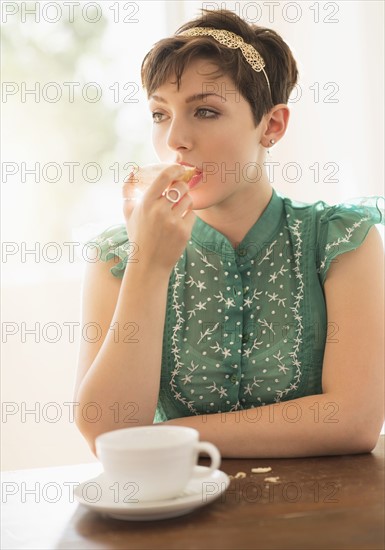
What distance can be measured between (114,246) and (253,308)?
11.6 inches

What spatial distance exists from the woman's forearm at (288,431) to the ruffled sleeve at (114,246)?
0.36 meters

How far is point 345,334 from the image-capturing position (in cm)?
132

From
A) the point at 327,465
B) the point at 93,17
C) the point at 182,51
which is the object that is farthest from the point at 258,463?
the point at 93,17

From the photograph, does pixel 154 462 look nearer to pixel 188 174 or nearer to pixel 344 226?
pixel 188 174

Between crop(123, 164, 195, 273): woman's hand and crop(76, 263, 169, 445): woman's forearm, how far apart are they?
0.03 m

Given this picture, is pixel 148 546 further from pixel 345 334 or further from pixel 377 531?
pixel 345 334

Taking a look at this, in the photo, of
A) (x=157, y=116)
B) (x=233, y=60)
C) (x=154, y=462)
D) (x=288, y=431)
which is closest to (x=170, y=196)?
(x=157, y=116)

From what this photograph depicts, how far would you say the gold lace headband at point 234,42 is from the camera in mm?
1461

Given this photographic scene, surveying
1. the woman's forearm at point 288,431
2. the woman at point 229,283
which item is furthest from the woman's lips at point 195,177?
the woman's forearm at point 288,431

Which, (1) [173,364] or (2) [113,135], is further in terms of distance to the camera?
(2) [113,135]

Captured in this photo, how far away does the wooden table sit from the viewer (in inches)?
29.4

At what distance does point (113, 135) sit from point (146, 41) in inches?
14.1

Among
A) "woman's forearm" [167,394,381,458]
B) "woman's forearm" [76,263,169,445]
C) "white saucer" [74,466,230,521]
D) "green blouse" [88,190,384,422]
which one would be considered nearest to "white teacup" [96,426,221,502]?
"white saucer" [74,466,230,521]

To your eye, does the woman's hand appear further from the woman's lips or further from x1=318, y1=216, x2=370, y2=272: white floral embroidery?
x1=318, y1=216, x2=370, y2=272: white floral embroidery
